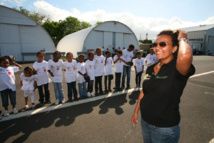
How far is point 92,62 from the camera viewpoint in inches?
194

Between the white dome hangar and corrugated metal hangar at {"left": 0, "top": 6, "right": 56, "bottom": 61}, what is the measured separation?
4.89m

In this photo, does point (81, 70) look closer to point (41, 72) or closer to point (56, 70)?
point (56, 70)

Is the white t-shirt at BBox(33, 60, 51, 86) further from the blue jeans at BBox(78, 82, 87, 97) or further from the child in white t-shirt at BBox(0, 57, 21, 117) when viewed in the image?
the blue jeans at BBox(78, 82, 87, 97)

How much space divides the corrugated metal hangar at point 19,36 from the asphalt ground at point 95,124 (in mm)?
13955

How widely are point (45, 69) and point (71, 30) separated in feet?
163

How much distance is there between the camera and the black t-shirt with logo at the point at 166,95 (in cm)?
123

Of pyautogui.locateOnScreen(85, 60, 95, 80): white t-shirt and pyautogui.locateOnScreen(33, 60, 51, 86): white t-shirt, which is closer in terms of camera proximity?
pyautogui.locateOnScreen(33, 60, 51, 86): white t-shirt

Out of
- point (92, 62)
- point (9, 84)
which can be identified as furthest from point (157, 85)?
point (9, 84)

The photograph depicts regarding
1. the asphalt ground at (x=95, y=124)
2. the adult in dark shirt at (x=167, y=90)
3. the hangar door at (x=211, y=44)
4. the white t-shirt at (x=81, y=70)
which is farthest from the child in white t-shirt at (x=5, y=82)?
the hangar door at (x=211, y=44)

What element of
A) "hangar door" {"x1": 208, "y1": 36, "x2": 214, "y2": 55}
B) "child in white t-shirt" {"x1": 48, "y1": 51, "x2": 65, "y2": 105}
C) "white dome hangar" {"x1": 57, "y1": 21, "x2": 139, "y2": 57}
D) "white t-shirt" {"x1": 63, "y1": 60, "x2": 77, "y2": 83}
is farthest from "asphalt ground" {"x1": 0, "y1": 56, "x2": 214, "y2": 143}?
"hangar door" {"x1": 208, "y1": 36, "x2": 214, "y2": 55}

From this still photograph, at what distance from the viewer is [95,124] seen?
3.14 m

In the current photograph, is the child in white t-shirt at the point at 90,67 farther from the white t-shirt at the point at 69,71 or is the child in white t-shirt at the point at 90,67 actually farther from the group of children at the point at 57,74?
the white t-shirt at the point at 69,71

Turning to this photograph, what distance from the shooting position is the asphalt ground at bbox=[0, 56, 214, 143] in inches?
105

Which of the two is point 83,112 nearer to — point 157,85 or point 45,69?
point 45,69
